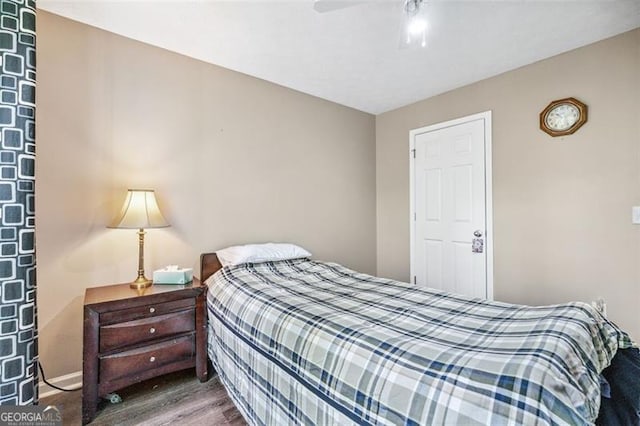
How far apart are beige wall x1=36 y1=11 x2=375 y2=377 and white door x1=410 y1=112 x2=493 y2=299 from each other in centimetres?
100

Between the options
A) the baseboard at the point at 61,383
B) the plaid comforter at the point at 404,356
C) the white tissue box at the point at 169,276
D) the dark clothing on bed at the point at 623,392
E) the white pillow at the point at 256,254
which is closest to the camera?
the plaid comforter at the point at 404,356

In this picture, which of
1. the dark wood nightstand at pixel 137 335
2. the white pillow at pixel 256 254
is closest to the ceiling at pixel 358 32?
the white pillow at pixel 256 254

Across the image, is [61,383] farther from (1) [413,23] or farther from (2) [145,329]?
(1) [413,23]

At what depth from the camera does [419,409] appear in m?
0.85

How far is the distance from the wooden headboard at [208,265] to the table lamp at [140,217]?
446mm

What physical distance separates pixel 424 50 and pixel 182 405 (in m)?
3.07

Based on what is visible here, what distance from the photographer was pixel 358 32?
83.6 inches

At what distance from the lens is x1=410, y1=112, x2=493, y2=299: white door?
114 inches

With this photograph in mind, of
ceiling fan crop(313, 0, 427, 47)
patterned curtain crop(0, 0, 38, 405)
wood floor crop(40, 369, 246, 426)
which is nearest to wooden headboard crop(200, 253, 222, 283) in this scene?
wood floor crop(40, 369, 246, 426)

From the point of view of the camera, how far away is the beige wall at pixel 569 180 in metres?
2.16

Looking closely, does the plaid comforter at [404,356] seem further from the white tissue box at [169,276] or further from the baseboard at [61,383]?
the baseboard at [61,383]

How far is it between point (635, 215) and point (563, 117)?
2.98ft

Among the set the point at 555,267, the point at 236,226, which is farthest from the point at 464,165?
the point at 236,226

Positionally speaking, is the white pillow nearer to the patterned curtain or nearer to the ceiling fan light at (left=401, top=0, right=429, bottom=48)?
the patterned curtain
